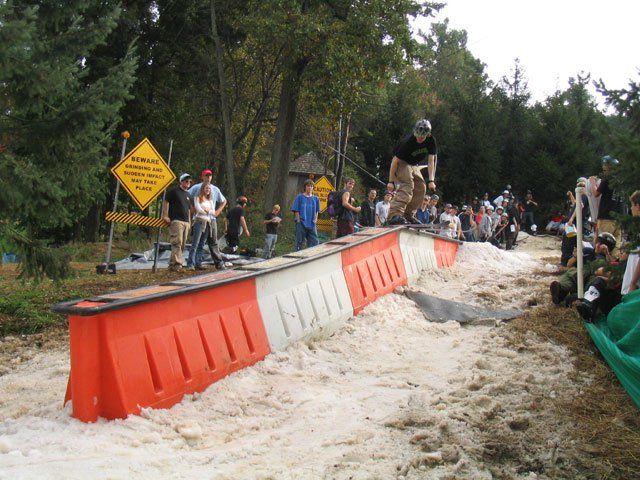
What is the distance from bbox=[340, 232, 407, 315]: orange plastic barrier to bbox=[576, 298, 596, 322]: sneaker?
8.33 ft

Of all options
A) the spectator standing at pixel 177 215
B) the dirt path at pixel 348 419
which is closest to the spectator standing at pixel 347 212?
the spectator standing at pixel 177 215

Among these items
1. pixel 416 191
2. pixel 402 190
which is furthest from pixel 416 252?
pixel 416 191

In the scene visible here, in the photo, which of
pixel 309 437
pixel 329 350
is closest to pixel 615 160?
pixel 309 437

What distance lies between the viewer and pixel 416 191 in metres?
12.6

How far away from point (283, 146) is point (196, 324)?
73.4ft

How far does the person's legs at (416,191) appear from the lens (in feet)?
39.9

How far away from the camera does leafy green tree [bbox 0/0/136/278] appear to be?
796 centimetres

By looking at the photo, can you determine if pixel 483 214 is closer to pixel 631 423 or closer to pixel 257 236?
pixel 257 236

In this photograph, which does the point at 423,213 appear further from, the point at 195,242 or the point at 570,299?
the point at 570,299

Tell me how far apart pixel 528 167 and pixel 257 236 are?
78.4 feet

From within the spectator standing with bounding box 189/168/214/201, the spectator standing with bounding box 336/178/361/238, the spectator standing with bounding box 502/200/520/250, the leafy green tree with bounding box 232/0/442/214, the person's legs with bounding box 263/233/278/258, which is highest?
the leafy green tree with bounding box 232/0/442/214

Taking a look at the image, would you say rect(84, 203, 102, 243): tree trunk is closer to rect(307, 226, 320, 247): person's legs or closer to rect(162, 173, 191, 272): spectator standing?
rect(307, 226, 320, 247): person's legs

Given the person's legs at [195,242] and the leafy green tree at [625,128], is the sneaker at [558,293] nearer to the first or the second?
the leafy green tree at [625,128]

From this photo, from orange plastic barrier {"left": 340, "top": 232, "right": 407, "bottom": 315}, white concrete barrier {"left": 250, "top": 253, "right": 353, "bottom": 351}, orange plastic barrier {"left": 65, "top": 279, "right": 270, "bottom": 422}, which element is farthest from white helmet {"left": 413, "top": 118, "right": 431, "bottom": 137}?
orange plastic barrier {"left": 65, "top": 279, "right": 270, "bottom": 422}
